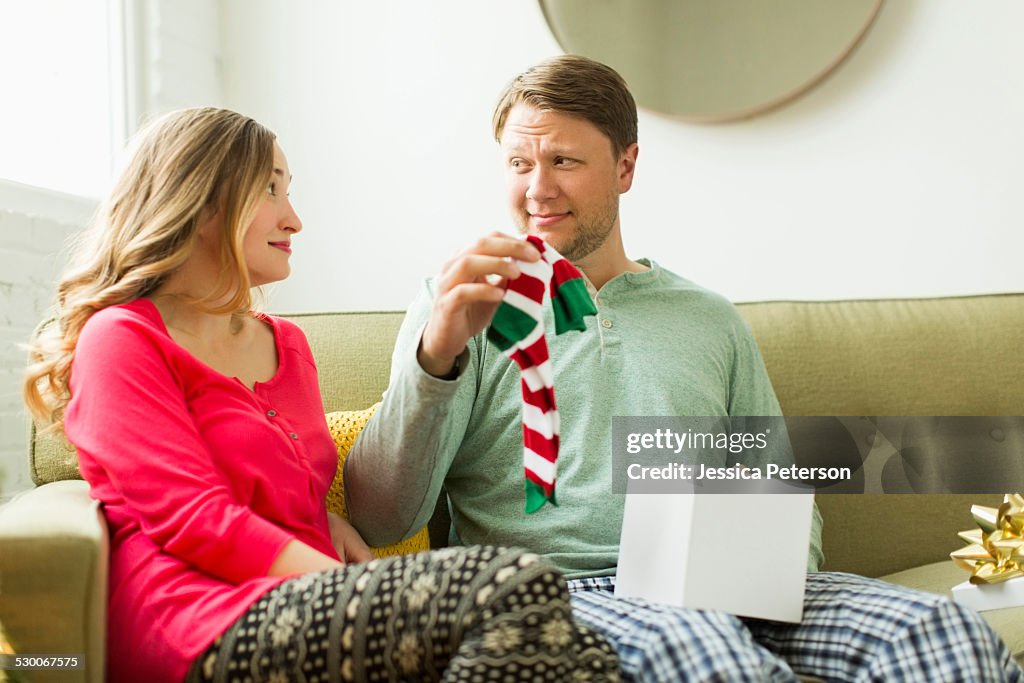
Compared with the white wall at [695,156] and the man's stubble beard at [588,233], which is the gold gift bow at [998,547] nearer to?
the man's stubble beard at [588,233]

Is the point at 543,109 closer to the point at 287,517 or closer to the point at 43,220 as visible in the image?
the point at 287,517

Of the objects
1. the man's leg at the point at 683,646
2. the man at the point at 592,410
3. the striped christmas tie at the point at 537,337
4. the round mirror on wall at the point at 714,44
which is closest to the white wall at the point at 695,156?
the round mirror on wall at the point at 714,44

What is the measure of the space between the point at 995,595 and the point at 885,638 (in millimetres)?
346

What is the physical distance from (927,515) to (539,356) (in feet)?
2.76

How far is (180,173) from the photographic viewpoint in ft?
4.16

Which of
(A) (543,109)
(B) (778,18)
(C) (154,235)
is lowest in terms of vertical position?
(C) (154,235)

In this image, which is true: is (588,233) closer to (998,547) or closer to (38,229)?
(998,547)

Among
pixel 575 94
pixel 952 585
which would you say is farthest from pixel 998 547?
pixel 575 94

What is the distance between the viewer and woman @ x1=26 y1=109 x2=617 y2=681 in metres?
0.96

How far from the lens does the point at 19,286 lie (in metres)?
1.94

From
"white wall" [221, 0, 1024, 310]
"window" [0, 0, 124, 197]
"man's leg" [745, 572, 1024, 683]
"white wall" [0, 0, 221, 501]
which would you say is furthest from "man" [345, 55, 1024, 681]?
"window" [0, 0, 124, 197]

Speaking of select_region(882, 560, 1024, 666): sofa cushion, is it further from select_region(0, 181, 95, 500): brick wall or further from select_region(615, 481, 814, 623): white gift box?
select_region(0, 181, 95, 500): brick wall

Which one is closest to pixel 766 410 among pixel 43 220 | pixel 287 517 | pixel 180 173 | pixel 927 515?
pixel 927 515

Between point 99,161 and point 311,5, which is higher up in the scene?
point 311,5
